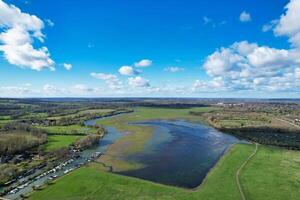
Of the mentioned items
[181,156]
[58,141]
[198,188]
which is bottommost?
[198,188]

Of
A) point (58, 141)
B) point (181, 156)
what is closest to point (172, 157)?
point (181, 156)

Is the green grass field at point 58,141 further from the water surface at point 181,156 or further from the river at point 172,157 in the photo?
the water surface at point 181,156

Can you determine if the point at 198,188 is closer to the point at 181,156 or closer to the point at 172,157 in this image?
the point at 172,157

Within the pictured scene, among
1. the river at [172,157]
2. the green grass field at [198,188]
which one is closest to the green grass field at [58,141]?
the river at [172,157]

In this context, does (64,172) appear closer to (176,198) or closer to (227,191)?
(176,198)

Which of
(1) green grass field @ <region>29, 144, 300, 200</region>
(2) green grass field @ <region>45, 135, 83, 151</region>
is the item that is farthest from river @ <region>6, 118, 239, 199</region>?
(2) green grass field @ <region>45, 135, 83, 151</region>

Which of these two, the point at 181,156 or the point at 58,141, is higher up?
the point at 58,141
